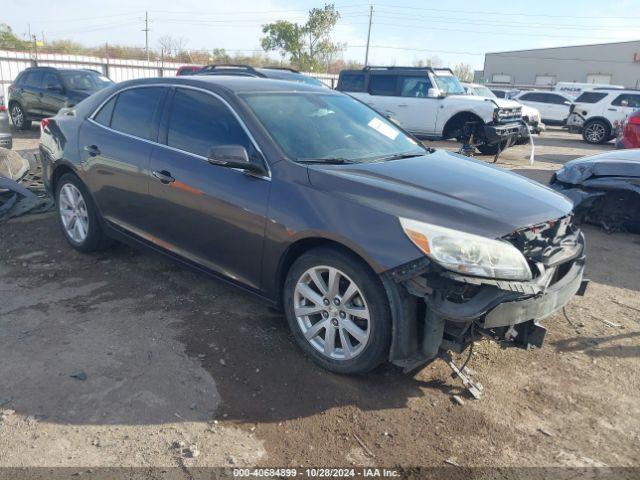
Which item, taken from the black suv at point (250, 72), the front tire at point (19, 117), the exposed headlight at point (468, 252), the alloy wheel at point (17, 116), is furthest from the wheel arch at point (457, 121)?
the alloy wheel at point (17, 116)

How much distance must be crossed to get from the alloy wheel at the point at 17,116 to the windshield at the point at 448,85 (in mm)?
11286

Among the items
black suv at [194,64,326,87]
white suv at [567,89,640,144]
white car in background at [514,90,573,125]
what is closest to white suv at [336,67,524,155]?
black suv at [194,64,326,87]

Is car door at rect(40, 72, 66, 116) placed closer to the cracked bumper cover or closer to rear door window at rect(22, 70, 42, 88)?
rear door window at rect(22, 70, 42, 88)

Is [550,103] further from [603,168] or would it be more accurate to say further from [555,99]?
[603,168]

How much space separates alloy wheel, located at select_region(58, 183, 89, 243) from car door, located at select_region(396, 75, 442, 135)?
1033cm

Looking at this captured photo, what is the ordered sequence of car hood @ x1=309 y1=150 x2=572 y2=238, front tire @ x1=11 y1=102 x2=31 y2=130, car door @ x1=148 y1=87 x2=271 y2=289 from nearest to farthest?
car hood @ x1=309 y1=150 x2=572 y2=238 < car door @ x1=148 y1=87 x2=271 y2=289 < front tire @ x1=11 y1=102 x2=31 y2=130

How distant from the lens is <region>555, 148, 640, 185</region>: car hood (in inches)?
249

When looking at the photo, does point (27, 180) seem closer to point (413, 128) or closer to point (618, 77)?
point (413, 128)

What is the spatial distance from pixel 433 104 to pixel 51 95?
9725mm

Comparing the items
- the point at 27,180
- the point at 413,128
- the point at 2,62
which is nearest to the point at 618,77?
the point at 413,128

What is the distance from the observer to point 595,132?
17906 millimetres

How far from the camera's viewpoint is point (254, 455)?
261 centimetres

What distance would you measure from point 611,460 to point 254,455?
178cm

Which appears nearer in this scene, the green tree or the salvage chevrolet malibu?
the salvage chevrolet malibu
